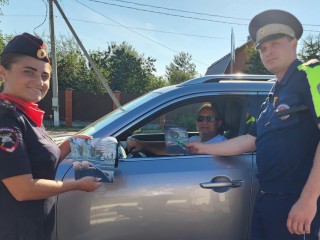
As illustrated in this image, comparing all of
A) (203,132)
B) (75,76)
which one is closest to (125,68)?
(75,76)

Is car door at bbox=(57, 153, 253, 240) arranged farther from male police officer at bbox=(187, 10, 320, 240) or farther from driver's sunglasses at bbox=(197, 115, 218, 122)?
driver's sunglasses at bbox=(197, 115, 218, 122)

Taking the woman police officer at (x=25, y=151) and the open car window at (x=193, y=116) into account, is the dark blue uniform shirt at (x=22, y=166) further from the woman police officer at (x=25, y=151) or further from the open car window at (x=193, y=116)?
the open car window at (x=193, y=116)

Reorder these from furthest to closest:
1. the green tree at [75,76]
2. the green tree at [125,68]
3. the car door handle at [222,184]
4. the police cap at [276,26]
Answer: the green tree at [125,68] → the green tree at [75,76] → the car door handle at [222,184] → the police cap at [276,26]

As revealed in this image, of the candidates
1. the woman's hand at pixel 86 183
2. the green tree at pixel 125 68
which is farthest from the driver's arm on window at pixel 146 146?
the green tree at pixel 125 68

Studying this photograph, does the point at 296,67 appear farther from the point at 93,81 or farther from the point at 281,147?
the point at 93,81

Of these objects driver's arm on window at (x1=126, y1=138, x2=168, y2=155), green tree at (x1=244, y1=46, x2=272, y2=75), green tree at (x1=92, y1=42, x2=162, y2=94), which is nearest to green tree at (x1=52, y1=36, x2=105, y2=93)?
green tree at (x1=92, y1=42, x2=162, y2=94)

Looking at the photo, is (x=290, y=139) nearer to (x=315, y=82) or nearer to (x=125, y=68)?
(x=315, y=82)

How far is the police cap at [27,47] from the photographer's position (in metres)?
1.67

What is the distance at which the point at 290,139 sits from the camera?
1.85 metres

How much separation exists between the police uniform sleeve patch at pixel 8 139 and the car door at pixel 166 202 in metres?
0.80

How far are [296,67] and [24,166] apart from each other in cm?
152

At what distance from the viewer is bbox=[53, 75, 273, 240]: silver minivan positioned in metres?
2.25

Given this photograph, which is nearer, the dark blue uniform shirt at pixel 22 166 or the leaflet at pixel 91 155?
the dark blue uniform shirt at pixel 22 166

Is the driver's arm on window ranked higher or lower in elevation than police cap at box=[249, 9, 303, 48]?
lower
